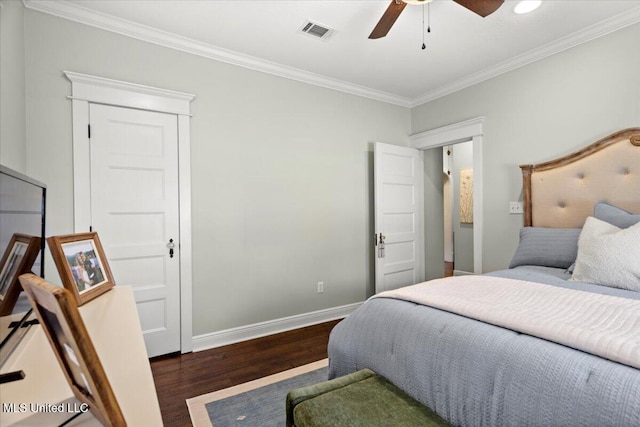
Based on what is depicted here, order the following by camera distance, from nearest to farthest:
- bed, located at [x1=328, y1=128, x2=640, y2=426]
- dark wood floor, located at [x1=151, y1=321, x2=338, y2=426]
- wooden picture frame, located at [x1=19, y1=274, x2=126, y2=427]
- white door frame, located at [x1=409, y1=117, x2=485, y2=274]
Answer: wooden picture frame, located at [x1=19, y1=274, x2=126, y2=427]
bed, located at [x1=328, y1=128, x2=640, y2=426]
dark wood floor, located at [x1=151, y1=321, x2=338, y2=426]
white door frame, located at [x1=409, y1=117, x2=485, y2=274]

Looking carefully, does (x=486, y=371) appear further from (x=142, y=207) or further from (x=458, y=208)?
(x=458, y=208)

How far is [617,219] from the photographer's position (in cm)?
220

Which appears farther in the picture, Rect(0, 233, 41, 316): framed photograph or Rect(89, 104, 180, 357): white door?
Rect(89, 104, 180, 357): white door

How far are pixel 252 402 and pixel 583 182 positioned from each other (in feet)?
10.1

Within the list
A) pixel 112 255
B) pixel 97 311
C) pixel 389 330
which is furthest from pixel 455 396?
pixel 112 255

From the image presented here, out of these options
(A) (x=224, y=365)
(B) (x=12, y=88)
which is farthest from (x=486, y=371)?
(B) (x=12, y=88)

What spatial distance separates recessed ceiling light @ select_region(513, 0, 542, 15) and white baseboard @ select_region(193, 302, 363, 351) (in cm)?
319

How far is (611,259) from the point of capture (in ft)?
6.01

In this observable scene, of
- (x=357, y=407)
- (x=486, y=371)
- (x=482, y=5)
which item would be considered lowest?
(x=357, y=407)

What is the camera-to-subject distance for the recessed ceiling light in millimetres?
2264

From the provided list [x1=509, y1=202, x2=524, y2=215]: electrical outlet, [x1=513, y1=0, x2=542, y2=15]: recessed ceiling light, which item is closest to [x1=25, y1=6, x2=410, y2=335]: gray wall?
[x1=509, y1=202, x2=524, y2=215]: electrical outlet

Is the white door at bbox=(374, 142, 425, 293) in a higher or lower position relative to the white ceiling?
lower

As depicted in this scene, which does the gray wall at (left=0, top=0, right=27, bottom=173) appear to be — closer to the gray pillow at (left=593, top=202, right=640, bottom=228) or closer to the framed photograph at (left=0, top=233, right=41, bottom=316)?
the framed photograph at (left=0, top=233, right=41, bottom=316)

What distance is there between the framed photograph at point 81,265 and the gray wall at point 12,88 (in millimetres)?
707
